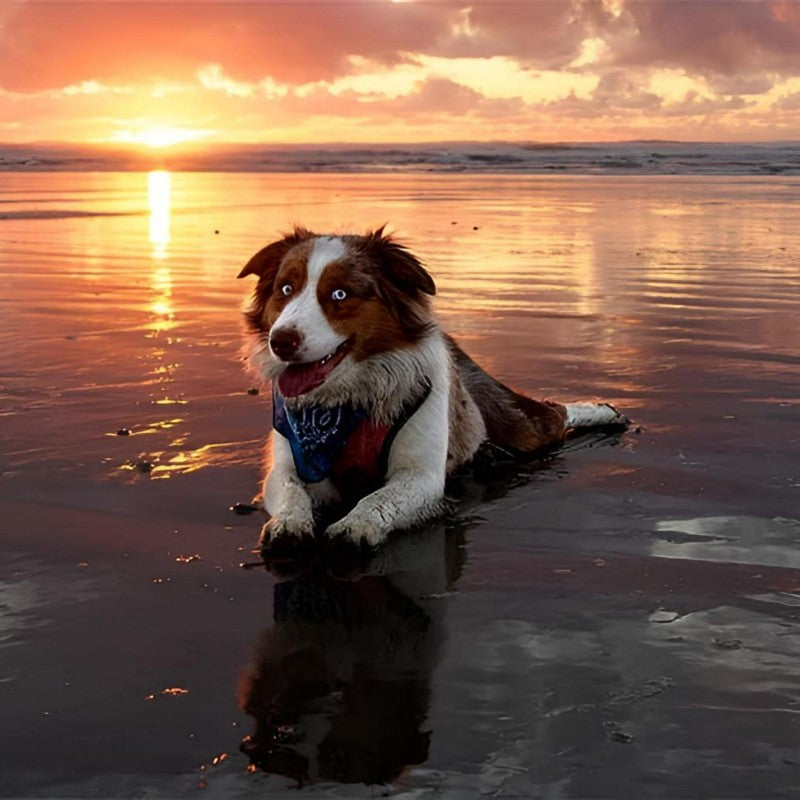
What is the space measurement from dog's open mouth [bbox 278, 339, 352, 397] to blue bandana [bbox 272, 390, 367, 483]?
0.54ft

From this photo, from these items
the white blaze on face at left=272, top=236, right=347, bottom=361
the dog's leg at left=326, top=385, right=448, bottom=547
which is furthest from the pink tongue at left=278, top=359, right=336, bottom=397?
the dog's leg at left=326, top=385, right=448, bottom=547

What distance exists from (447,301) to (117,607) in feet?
30.5

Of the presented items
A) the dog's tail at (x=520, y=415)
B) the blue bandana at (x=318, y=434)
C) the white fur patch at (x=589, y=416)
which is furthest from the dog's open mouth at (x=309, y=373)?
the white fur patch at (x=589, y=416)

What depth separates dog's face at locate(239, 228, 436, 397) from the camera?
18.3ft

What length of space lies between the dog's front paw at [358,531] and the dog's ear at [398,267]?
4.32ft

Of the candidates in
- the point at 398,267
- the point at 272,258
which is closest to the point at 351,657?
the point at 398,267

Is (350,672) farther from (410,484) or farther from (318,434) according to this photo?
(318,434)

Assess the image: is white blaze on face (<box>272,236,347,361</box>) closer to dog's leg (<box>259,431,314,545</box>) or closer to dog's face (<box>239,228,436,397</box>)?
dog's face (<box>239,228,436,397</box>)

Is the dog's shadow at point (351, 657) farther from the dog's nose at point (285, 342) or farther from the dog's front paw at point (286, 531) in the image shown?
the dog's nose at point (285, 342)

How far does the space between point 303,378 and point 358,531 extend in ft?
3.02

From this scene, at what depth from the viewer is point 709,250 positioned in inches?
733

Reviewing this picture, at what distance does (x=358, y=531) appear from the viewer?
210 inches

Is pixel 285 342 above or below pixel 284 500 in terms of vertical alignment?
above

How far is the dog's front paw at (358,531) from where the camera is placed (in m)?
5.32
